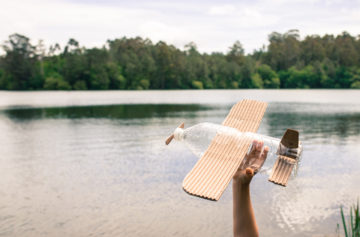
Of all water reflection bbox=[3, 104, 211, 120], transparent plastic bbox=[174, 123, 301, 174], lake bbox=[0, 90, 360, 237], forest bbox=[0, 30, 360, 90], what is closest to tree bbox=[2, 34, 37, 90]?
forest bbox=[0, 30, 360, 90]

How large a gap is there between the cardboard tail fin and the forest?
389ft

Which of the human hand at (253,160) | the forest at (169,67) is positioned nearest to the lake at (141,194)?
the human hand at (253,160)

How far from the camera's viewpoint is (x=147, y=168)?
13.6m

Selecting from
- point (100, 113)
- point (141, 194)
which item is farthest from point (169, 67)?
point (141, 194)

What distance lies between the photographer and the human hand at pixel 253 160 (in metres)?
2.46

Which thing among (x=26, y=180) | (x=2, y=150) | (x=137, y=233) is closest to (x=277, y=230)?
(x=137, y=233)

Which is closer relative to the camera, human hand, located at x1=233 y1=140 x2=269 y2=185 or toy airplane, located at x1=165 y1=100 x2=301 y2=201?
toy airplane, located at x1=165 y1=100 x2=301 y2=201

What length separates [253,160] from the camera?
2.49 m

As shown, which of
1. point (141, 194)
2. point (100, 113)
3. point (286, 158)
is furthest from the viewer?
point (100, 113)

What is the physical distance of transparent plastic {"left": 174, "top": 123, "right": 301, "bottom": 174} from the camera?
250 cm

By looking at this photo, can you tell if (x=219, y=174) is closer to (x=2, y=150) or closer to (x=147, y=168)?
(x=147, y=168)

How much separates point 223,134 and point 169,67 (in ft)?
426

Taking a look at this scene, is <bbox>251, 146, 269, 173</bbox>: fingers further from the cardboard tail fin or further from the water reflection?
the water reflection

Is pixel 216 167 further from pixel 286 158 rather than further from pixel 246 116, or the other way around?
pixel 246 116
